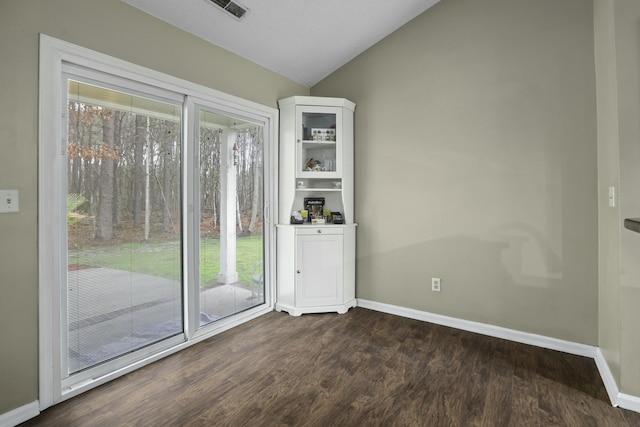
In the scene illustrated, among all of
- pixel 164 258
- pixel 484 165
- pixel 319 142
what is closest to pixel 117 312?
pixel 164 258

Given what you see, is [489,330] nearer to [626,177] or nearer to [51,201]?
[626,177]

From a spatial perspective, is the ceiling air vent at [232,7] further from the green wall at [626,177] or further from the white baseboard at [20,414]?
the white baseboard at [20,414]

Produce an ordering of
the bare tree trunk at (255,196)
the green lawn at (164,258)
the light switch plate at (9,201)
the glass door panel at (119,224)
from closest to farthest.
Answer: the light switch plate at (9,201), the glass door panel at (119,224), the green lawn at (164,258), the bare tree trunk at (255,196)

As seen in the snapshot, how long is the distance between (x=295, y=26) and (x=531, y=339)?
10.8ft

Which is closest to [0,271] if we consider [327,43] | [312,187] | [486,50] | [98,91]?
[98,91]

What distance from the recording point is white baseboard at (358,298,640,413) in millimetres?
1876

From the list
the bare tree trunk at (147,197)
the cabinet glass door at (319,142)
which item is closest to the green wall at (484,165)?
the cabinet glass door at (319,142)

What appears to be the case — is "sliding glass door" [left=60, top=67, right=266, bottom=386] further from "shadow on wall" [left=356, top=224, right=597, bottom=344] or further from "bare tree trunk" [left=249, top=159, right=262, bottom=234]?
"shadow on wall" [left=356, top=224, right=597, bottom=344]

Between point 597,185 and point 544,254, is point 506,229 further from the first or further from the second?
point 597,185

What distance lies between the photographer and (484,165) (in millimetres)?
2855

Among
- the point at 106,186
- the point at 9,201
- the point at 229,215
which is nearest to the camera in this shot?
the point at 9,201

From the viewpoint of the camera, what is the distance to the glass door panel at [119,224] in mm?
2053

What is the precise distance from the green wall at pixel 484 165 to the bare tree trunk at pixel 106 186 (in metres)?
2.29

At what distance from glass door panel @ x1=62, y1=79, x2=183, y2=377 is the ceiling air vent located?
822mm
